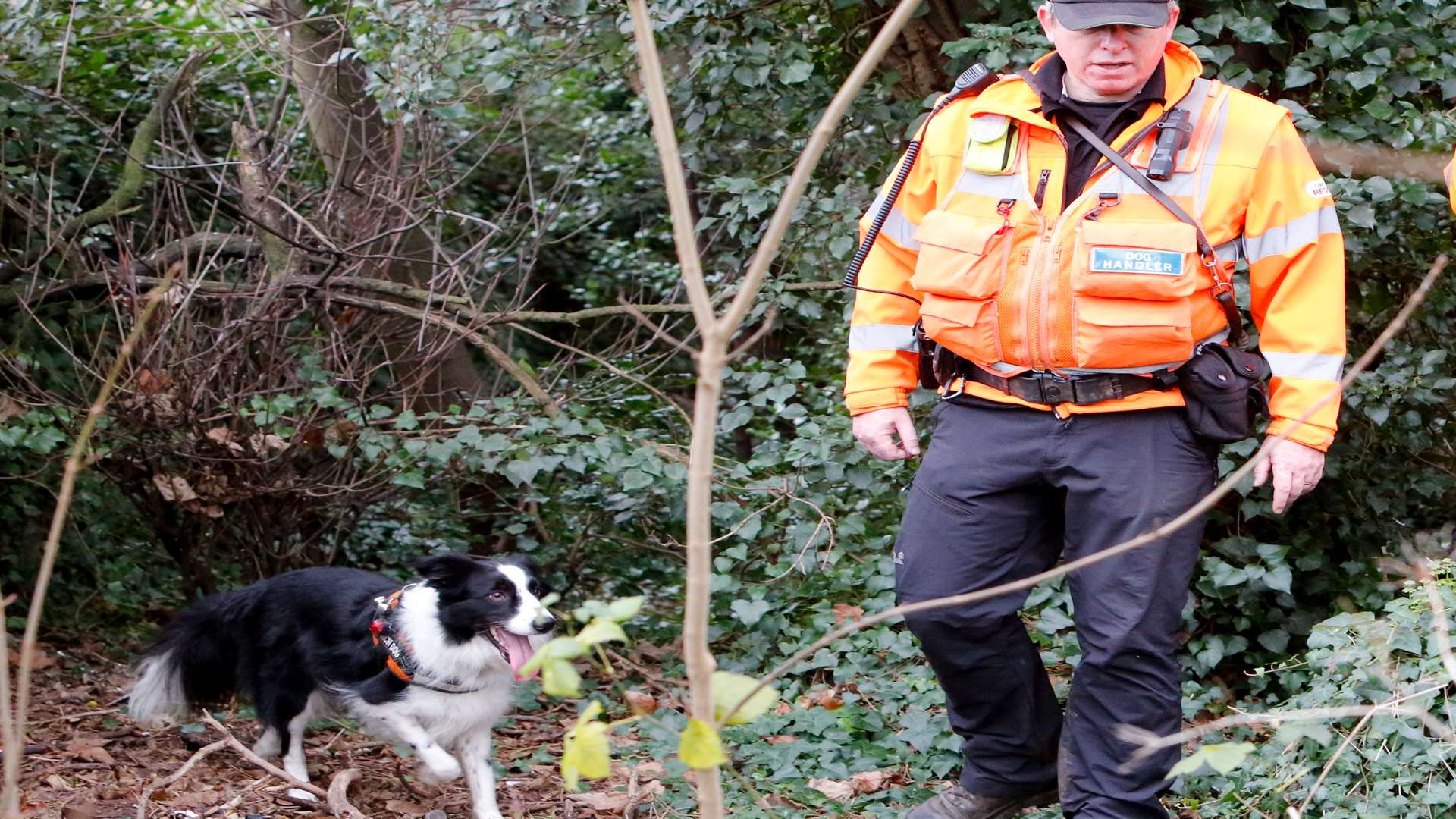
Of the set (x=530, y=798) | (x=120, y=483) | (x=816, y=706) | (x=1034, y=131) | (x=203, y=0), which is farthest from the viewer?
(x=203, y=0)

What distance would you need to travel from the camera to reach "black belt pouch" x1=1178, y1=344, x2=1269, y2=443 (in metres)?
3.32

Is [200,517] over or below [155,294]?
below

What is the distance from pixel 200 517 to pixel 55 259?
4.65 feet

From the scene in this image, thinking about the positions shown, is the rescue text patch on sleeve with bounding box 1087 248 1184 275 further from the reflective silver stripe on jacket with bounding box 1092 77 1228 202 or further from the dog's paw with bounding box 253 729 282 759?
the dog's paw with bounding box 253 729 282 759

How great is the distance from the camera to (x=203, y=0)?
26.4 feet

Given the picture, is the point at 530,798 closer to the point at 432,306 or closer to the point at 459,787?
the point at 459,787

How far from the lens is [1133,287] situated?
3191 mm

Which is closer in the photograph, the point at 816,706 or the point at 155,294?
the point at 155,294

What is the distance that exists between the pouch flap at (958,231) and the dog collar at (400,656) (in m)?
2.26

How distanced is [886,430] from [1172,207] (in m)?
0.95

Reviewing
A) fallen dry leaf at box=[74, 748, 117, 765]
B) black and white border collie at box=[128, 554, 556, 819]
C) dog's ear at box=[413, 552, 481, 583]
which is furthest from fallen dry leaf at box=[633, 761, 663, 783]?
fallen dry leaf at box=[74, 748, 117, 765]

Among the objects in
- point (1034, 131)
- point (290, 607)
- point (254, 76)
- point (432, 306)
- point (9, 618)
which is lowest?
point (9, 618)

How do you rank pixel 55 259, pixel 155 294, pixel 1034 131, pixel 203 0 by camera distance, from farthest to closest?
pixel 203 0, pixel 55 259, pixel 1034 131, pixel 155 294

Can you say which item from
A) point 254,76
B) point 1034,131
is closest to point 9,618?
point 254,76
